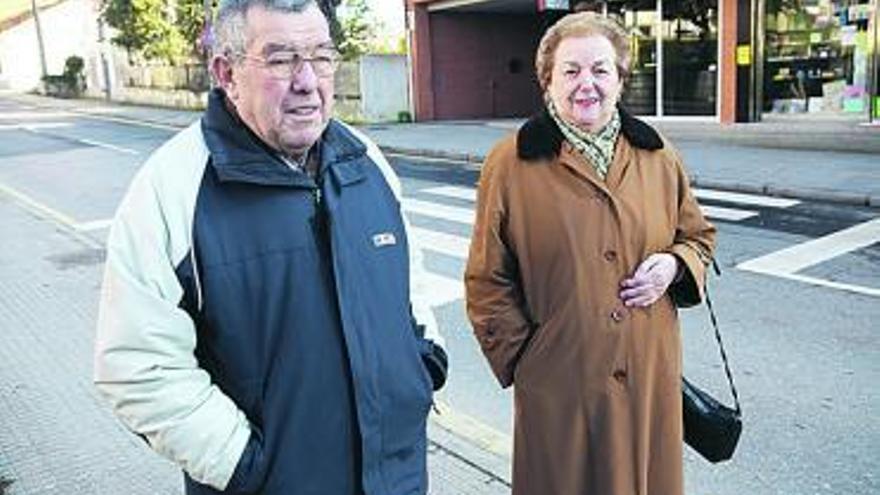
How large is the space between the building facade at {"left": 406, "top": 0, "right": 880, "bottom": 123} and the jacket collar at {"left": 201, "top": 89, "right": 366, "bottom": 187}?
1403 centimetres

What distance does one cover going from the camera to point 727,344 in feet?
18.5

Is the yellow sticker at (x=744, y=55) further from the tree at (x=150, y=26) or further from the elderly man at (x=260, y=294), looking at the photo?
the tree at (x=150, y=26)

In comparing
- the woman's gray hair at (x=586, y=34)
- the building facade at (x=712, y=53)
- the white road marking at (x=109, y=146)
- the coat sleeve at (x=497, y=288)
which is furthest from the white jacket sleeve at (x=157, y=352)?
the white road marking at (x=109, y=146)

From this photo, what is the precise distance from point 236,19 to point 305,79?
0.65ft

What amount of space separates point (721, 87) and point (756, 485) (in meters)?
13.9

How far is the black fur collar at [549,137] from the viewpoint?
269 centimetres

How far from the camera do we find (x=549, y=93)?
108 inches

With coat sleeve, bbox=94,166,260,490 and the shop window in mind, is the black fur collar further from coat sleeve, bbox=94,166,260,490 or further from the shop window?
the shop window

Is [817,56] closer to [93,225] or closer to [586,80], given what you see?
[93,225]

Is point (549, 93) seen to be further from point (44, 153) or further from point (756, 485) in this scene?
point (44, 153)

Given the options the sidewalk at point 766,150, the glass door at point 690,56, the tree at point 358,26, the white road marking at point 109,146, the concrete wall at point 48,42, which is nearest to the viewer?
the sidewalk at point 766,150

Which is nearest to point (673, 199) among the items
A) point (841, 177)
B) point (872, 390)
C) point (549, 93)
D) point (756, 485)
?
point (549, 93)

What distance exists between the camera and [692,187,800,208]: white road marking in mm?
10625

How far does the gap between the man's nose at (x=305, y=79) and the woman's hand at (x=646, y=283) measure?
1.09 metres
